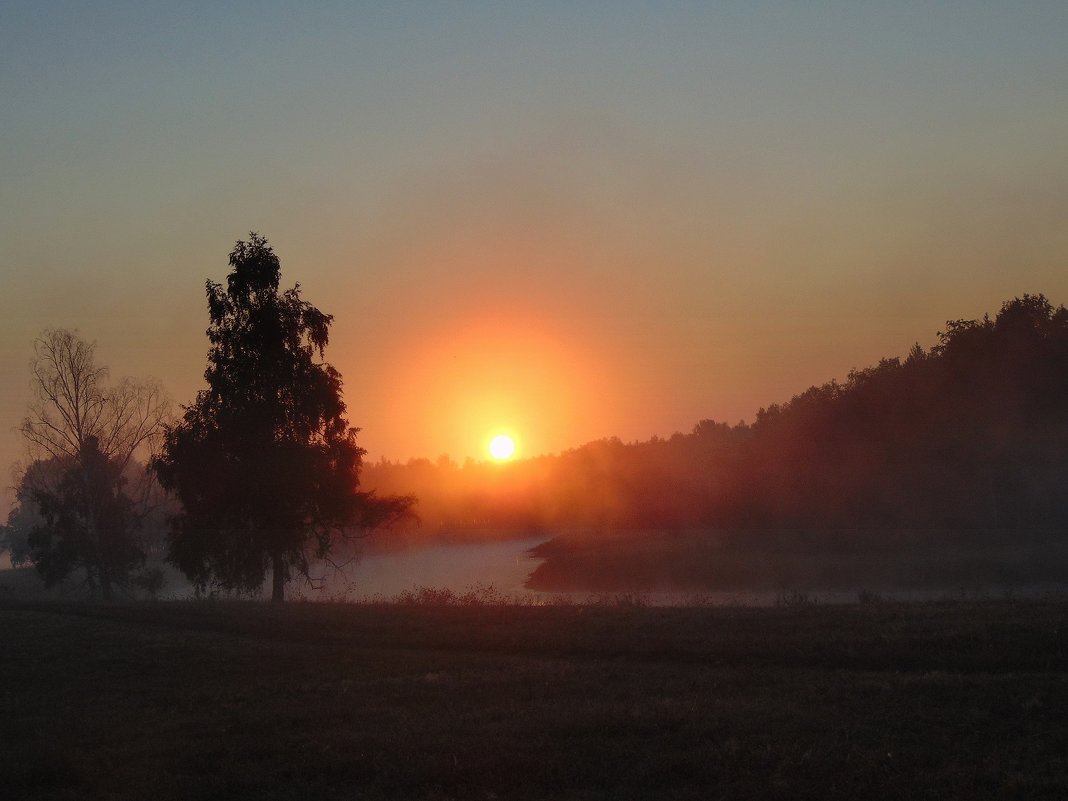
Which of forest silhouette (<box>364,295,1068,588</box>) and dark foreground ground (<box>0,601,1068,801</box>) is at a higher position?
forest silhouette (<box>364,295,1068,588</box>)

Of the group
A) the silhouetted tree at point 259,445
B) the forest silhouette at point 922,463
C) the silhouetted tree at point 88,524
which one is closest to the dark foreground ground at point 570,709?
the silhouetted tree at point 259,445

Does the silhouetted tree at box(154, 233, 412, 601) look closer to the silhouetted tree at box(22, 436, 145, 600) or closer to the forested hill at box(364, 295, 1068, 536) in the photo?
the silhouetted tree at box(22, 436, 145, 600)

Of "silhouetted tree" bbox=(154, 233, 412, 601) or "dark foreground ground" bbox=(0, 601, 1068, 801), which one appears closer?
"dark foreground ground" bbox=(0, 601, 1068, 801)

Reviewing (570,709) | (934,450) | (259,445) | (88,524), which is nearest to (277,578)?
(259,445)

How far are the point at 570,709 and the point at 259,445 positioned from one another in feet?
76.8

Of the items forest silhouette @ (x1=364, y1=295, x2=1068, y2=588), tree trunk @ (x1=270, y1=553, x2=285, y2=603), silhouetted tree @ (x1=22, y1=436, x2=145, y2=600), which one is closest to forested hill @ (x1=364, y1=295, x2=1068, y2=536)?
forest silhouette @ (x1=364, y1=295, x2=1068, y2=588)

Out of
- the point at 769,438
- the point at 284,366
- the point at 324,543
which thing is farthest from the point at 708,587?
the point at 769,438

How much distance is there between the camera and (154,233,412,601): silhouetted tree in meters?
32.6

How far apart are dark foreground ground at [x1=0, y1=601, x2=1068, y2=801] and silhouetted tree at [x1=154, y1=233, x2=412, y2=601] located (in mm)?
11687

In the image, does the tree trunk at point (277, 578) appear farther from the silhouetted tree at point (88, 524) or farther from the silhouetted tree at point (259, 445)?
the silhouetted tree at point (88, 524)

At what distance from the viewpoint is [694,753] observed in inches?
381

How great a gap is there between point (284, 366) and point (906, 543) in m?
41.3

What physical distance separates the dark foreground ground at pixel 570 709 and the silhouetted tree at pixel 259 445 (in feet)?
38.3

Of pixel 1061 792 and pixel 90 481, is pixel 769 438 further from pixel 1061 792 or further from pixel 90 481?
pixel 1061 792
